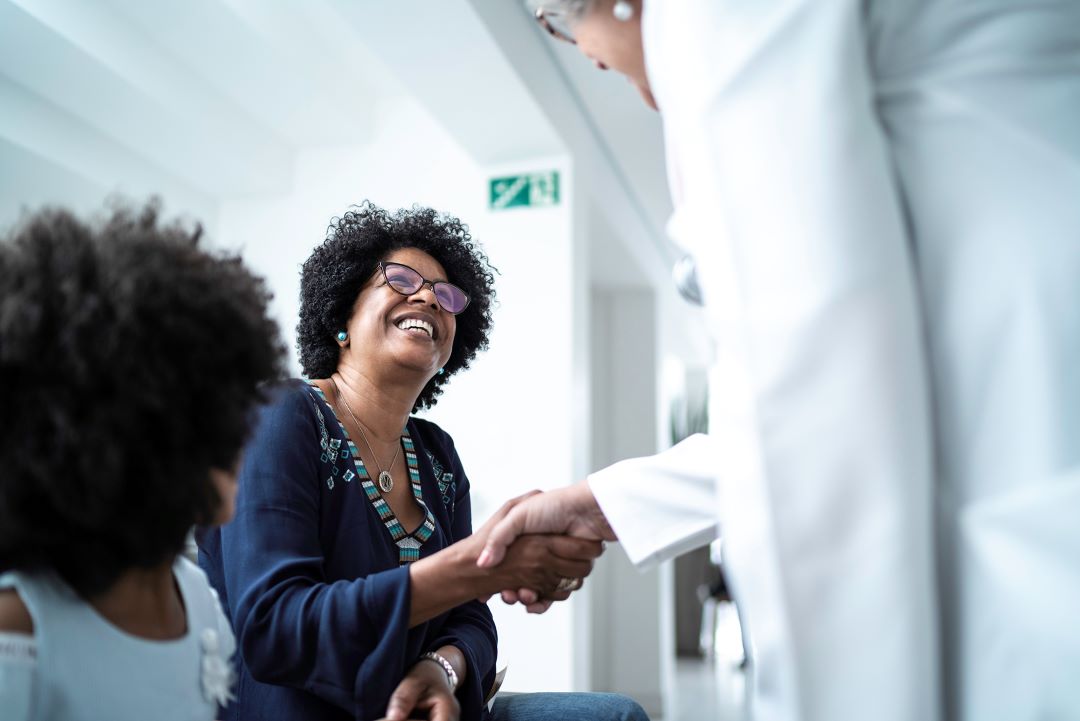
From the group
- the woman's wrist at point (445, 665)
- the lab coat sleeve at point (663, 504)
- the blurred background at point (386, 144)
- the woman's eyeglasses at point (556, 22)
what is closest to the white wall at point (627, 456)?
the blurred background at point (386, 144)

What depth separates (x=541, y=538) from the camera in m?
1.48

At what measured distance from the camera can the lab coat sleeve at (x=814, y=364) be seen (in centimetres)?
90

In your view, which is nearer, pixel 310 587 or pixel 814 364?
pixel 814 364

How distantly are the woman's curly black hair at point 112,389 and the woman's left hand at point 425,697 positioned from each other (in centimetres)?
49

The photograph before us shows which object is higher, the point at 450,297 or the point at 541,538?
the point at 450,297

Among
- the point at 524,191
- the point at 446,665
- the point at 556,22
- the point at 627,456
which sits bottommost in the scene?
the point at 446,665

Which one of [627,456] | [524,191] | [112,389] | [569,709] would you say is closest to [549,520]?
[569,709]

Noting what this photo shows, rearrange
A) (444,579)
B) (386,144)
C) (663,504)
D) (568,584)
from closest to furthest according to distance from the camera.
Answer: (663,504)
(444,579)
(568,584)
(386,144)

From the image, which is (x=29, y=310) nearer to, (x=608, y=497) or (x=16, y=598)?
(x=16, y=598)

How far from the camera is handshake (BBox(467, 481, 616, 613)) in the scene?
143 centimetres

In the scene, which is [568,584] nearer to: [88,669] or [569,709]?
[569,709]

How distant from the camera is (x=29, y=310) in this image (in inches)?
34.9

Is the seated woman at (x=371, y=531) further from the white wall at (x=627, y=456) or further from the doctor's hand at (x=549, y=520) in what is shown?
the white wall at (x=627, y=456)

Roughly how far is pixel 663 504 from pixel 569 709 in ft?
1.96
